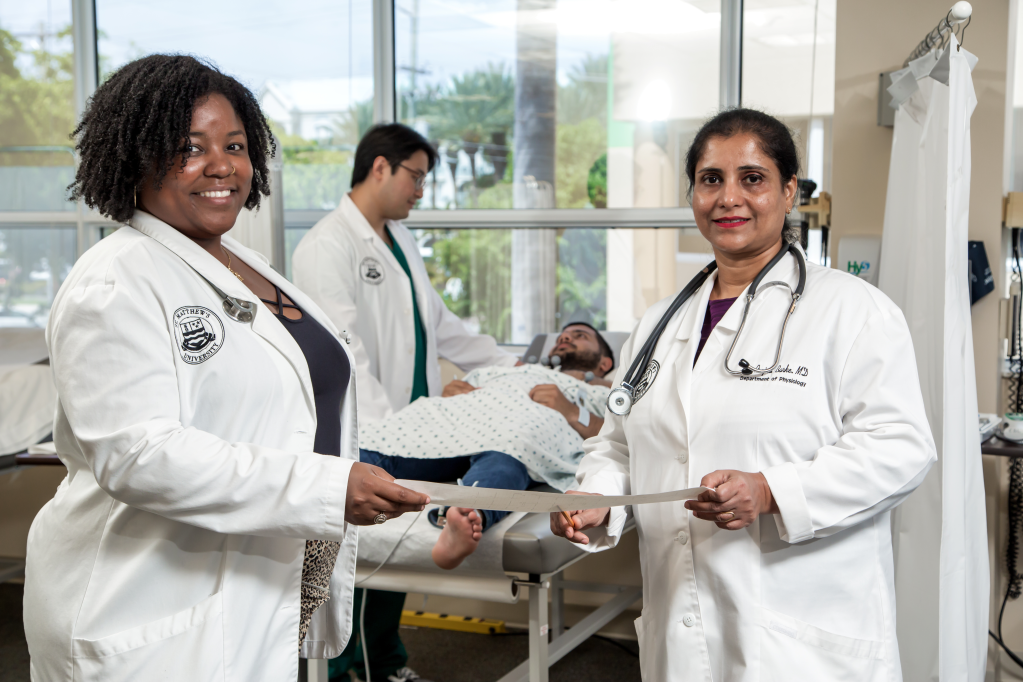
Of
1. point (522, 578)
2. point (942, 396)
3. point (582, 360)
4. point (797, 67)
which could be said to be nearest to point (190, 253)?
point (522, 578)

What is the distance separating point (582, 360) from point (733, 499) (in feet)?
6.02

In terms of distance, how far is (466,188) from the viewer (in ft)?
13.1

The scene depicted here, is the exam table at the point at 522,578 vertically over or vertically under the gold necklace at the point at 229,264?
under

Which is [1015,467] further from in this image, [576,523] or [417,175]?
[417,175]

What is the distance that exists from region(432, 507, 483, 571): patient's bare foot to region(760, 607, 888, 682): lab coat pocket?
2.52 feet

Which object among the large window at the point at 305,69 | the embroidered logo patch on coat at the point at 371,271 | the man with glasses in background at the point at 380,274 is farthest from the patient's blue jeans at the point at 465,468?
the large window at the point at 305,69

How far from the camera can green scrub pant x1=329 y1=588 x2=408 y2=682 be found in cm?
250

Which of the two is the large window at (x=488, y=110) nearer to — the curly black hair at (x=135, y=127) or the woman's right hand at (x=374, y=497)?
the curly black hair at (x=135, y=127)

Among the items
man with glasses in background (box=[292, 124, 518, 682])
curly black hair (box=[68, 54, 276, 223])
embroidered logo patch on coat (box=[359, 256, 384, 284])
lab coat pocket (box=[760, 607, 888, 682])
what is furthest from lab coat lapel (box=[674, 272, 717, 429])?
embroidered logo patch on coat (box=[359, 256, 384, 284])

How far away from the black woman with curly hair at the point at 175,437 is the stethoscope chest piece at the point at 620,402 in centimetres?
46

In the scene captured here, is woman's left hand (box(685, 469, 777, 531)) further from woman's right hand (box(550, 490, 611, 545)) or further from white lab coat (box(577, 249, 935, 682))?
woman's right hand (box(550, 490, 611, 545))

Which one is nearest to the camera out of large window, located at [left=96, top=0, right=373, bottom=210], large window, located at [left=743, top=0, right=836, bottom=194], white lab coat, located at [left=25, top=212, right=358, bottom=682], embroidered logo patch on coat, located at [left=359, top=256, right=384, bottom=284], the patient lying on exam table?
white lab coat, located at [left=25, top=212, right=358, bottom=682]

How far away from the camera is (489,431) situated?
2.25 meters

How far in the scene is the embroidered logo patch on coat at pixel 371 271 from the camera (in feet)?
9.51
